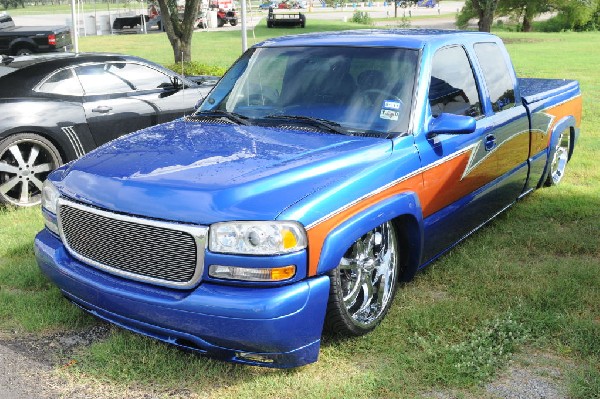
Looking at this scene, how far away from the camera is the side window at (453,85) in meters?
4.44

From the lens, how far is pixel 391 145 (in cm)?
393

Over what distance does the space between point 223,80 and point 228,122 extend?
1.99 feet

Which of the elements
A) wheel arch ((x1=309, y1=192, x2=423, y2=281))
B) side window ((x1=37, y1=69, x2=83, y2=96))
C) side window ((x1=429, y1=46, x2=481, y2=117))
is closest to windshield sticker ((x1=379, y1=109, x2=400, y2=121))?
side window ((x1=429, y1=46, x2=481, y2=117))

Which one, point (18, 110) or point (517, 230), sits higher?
point (18, 110)

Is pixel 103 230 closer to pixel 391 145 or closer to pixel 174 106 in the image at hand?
pixel 391 145

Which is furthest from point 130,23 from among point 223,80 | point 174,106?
point 223,80

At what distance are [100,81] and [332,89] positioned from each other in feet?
12.4

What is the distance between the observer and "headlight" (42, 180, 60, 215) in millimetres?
3838

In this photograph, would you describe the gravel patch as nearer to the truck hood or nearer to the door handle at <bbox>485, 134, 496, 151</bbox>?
the truck hood

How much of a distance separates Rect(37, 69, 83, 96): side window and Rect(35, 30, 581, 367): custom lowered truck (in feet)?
8.78

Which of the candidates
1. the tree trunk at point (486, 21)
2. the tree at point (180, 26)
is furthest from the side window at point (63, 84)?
the tree trunk at point (486, 21)

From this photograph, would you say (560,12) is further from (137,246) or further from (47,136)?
(137,246)

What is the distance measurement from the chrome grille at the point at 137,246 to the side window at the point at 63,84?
358cm

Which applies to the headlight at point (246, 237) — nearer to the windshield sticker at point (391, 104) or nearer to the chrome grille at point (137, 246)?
the chrome grille at point (137, 246)
